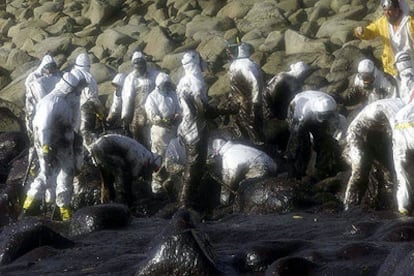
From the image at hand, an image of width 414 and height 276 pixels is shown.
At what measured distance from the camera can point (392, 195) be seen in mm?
14867

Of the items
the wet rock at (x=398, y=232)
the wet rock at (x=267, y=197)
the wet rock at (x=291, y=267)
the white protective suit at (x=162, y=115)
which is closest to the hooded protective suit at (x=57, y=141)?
the wet rock at (x=267, y=197)

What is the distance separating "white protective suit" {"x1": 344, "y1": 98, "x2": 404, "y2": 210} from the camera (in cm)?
1425

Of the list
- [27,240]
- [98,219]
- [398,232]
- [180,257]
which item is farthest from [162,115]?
[180,257]

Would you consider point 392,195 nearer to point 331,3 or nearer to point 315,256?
point 315,256

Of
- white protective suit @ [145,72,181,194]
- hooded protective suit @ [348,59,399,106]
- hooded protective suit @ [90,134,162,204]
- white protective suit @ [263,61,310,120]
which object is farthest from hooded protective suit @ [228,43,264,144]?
hooded protective suit @ [90,134,162,204]

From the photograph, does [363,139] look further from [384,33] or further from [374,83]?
[374,83]

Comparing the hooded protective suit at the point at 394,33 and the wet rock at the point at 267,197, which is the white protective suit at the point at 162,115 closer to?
the wet rock at the point at 267,197

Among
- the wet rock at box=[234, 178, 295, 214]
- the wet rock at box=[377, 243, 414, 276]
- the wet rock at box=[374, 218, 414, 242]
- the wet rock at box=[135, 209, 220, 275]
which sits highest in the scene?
the wet rock at box=[377, 243, 414, 276]

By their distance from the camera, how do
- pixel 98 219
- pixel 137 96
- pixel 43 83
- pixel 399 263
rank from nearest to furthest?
pixel 399 263, pixel 98 219, pixel 43 83, pixel 137 96

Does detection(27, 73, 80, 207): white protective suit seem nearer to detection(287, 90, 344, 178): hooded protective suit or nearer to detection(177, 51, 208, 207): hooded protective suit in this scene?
detection(177, 51, 208, 207): hooded protective suit

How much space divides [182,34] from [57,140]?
13.7 m

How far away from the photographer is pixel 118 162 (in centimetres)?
1791

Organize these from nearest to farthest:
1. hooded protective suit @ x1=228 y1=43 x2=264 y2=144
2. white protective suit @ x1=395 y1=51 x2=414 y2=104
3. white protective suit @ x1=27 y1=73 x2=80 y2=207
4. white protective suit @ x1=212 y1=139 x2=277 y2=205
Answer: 1. white protective suit @ x1=395 y1=51 x2=414 y2=104
2. white protective suit @ x1=27 y1=73 x2=80 y2=207
3. white protective suit @ x1=212 y1=139 x2=277 y2=205
4. hooded protective suit @ x1=228 y1=43 x2=264 y2=144

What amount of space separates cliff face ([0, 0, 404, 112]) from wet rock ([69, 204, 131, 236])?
7.86 metres
